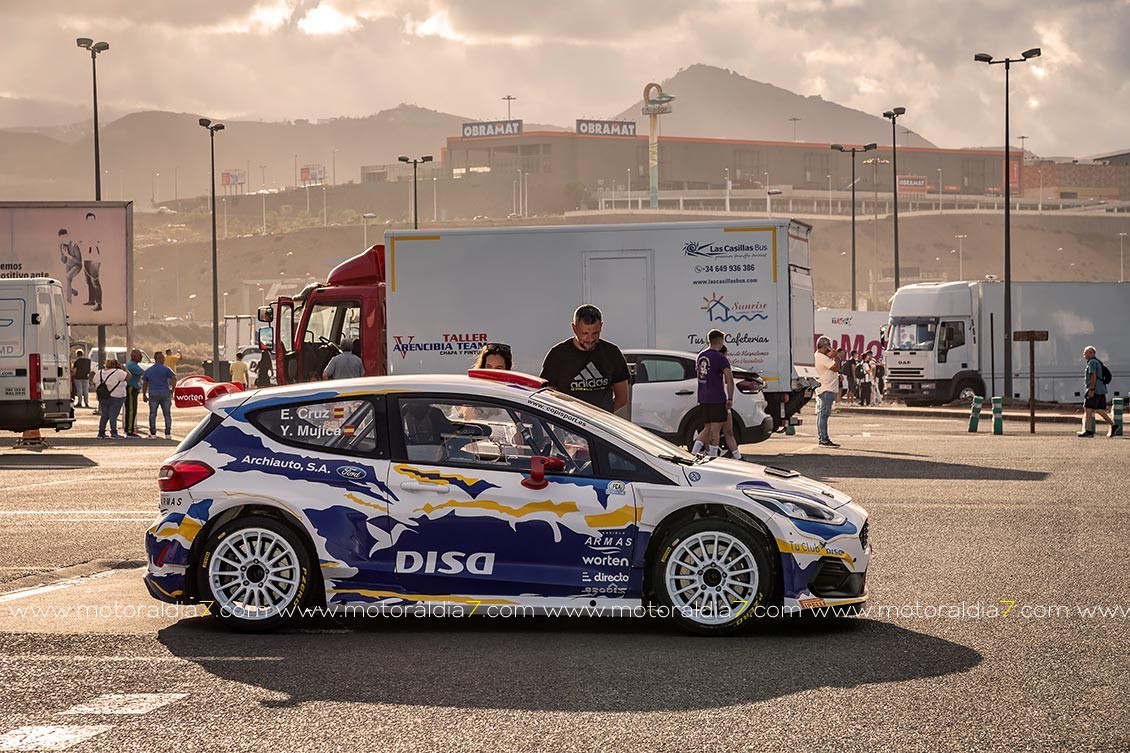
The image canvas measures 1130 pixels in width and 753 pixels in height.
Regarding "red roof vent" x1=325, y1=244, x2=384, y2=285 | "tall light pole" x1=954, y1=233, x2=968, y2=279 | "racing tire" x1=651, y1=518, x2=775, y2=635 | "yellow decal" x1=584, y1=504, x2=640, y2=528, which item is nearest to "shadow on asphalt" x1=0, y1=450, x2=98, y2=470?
"red roof vent" x1=325, y1=244, x2=384, y2=285

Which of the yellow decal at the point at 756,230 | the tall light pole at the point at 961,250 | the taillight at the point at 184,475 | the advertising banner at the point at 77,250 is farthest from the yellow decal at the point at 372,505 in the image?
the tall light pole at the point at 961,250

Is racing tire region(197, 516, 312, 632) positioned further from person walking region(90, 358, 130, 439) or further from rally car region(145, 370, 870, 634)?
person walking region(90, 358, 130, 439)

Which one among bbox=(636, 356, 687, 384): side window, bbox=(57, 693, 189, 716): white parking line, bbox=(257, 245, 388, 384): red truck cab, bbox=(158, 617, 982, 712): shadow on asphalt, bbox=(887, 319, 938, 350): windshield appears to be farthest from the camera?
bbox=(887, 319, 938, 350): windshield

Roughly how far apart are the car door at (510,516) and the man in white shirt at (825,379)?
16312mm

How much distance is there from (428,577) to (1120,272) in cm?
18688

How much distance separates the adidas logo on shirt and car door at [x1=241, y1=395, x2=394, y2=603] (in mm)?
3395

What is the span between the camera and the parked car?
2034 centimetres

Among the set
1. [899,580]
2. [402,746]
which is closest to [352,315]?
[899,580]

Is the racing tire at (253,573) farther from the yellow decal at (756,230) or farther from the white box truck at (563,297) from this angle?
the yellow decal at (756,230)

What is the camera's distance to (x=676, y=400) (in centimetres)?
2039

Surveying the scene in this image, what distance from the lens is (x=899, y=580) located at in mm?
9938

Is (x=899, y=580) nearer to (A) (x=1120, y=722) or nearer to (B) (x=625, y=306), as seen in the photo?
(A) (x=1120, y=722)

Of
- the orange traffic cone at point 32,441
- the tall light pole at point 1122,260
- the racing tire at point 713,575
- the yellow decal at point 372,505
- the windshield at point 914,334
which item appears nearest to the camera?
the racing tire at point 713,575

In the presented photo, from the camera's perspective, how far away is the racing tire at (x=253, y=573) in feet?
26.7
